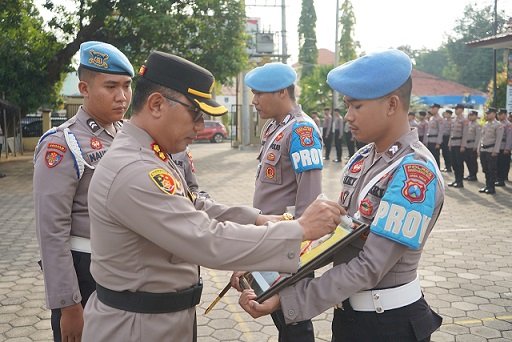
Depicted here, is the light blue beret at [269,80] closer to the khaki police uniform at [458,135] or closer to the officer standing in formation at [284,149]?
the officer standing in formation at [284,149]

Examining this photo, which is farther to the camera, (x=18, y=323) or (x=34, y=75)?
(x=34, y=75)

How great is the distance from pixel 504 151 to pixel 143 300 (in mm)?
11901

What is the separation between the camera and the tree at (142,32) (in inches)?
557

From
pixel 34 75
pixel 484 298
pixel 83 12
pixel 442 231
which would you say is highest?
pixel 83 12

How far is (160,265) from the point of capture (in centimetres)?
172

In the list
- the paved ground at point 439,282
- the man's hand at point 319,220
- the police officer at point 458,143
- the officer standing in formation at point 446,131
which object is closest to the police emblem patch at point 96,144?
the man's hand at point 319,220

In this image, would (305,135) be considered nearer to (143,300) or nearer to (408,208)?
(408,208)

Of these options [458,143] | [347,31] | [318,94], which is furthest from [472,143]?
[347,31]

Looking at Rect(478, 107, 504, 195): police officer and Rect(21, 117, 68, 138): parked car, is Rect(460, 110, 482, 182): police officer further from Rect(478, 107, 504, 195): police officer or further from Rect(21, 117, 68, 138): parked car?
Rect(21, 117, 68, 138): parked car

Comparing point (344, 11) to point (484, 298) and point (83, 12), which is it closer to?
point (83, 12)

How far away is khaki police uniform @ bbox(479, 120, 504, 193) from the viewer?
10.9 meters

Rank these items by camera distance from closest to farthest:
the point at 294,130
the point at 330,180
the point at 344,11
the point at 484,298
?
the point at 294,130, the point at 484,298, the point at 330,180, the point at 344,11

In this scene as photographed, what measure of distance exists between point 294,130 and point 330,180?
965 cm

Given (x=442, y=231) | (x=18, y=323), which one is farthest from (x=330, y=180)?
(x=18, y=323)
